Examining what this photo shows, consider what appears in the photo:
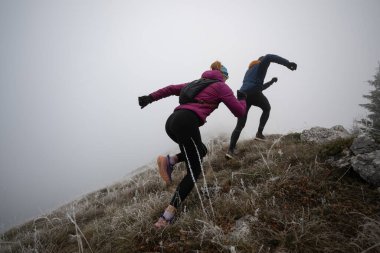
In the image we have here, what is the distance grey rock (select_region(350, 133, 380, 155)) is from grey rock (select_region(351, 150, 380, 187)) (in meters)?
0.20

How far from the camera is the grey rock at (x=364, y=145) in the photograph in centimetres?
320

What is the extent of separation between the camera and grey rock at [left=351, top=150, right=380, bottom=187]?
2840 millimetres

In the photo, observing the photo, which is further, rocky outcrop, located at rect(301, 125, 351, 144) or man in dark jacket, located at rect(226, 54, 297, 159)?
man in dark jacket, located at rect(226, 54, 297, 159)

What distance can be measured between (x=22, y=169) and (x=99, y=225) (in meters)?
199

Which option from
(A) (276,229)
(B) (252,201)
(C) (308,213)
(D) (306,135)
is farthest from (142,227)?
(D) (306,135)

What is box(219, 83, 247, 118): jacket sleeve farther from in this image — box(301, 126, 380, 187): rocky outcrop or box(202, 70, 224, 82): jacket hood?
box(301, 126, 380, 187): rocky outcrop

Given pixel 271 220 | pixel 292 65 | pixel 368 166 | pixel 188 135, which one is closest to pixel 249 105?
pixel 292 65

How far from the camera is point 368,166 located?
294 centimetres

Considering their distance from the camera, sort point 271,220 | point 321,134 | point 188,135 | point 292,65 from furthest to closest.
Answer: point 292,65 → point 321,134 → point 188,135 → point 271,220

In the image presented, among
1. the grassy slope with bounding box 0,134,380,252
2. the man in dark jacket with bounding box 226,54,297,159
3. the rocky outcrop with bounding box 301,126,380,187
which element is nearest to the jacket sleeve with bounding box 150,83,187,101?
the grassy slope with bounding box 0,134,380,252

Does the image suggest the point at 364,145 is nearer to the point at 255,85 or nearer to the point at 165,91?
the point at 255,85

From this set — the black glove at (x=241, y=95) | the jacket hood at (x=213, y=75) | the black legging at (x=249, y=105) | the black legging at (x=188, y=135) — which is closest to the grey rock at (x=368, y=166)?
the black glove at (x=241, y=95)

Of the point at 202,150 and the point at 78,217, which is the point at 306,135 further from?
the point at 78,217

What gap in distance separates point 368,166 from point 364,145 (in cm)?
47
